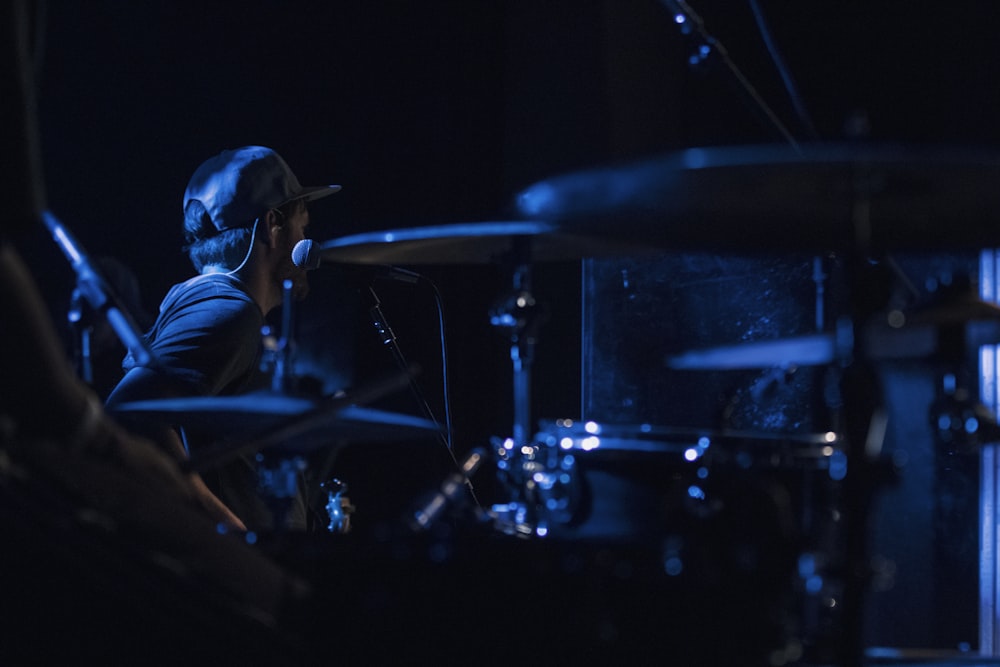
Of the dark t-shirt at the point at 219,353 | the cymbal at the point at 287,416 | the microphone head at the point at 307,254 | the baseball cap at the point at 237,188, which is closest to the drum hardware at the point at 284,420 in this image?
the cymbal at the point at 287,416

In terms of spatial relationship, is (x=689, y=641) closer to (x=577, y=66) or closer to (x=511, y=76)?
(x=577, y=66)

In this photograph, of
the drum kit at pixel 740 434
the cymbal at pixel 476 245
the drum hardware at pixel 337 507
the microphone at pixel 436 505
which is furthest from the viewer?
Answer: the drum hardware at pixel 337 507

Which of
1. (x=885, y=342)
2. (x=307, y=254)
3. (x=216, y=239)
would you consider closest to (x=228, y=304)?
(x=307, y=254)

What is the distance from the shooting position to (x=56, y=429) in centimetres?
130

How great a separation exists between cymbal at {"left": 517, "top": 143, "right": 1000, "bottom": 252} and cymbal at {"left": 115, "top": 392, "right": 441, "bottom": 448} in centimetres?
39

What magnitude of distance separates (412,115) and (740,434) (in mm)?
3115

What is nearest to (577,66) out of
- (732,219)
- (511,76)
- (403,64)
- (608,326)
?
(511,76)

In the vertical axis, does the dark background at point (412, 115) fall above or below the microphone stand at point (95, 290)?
above

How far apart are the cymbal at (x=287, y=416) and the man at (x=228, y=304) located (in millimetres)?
537

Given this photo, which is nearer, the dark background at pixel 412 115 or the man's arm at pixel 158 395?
the man's arm at pixel 158 395

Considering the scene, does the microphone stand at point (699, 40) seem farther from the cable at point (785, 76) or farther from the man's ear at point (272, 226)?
the man's ear at point (272, 226)

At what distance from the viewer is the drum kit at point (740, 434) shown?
140 centimetres

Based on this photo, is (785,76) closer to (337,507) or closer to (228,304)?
(228,304)

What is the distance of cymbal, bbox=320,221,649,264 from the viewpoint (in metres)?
1.67
